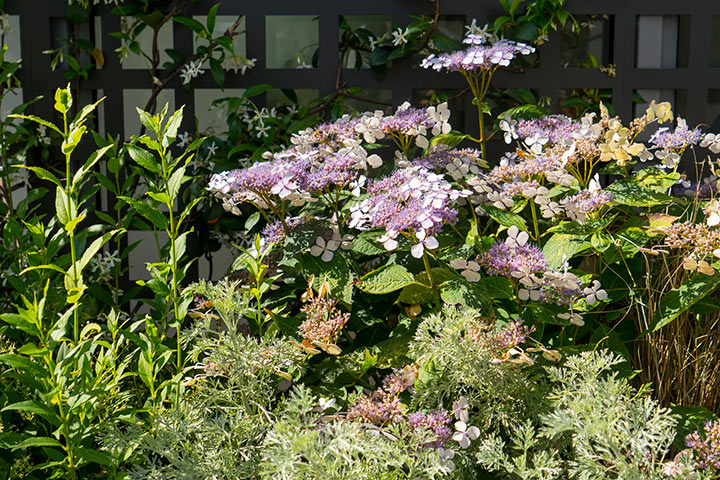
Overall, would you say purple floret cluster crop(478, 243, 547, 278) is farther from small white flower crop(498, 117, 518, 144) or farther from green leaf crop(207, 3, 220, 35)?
green leaf crop(207, 3, 220, 35)

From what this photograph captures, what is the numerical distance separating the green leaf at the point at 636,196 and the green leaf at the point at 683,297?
18cm

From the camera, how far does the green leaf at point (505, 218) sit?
150cm

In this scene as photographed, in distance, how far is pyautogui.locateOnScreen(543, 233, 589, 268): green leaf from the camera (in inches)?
55.6

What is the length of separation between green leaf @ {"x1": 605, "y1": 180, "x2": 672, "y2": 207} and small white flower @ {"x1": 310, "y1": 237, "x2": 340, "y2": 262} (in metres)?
0.63

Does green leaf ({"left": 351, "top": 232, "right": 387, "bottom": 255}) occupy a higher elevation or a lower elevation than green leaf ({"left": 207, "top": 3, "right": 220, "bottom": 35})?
lower

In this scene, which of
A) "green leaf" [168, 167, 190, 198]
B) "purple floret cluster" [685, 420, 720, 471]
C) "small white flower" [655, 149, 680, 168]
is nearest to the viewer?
"purple floret cluster" [685, 420, 720, 471]

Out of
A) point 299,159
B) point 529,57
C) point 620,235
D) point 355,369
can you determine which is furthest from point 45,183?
point 620,235

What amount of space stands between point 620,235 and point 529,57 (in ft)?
2.47

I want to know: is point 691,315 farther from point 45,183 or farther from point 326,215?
point 45,183

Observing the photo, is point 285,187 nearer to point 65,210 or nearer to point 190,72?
point 65,210

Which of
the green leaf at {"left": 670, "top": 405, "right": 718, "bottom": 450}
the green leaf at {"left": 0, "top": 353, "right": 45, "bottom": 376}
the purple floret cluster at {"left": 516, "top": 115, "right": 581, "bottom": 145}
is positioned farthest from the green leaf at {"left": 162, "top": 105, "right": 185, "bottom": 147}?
the green leaf at {"left": 670, "top": 405, "right": 718, "bottom": 450}

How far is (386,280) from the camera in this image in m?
1.42

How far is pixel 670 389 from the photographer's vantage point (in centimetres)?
151

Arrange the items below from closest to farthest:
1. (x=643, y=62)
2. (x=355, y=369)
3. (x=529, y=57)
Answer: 1. (x=355, y=369)
2. (x=529, y=57)
3. (x=643, y=62)
